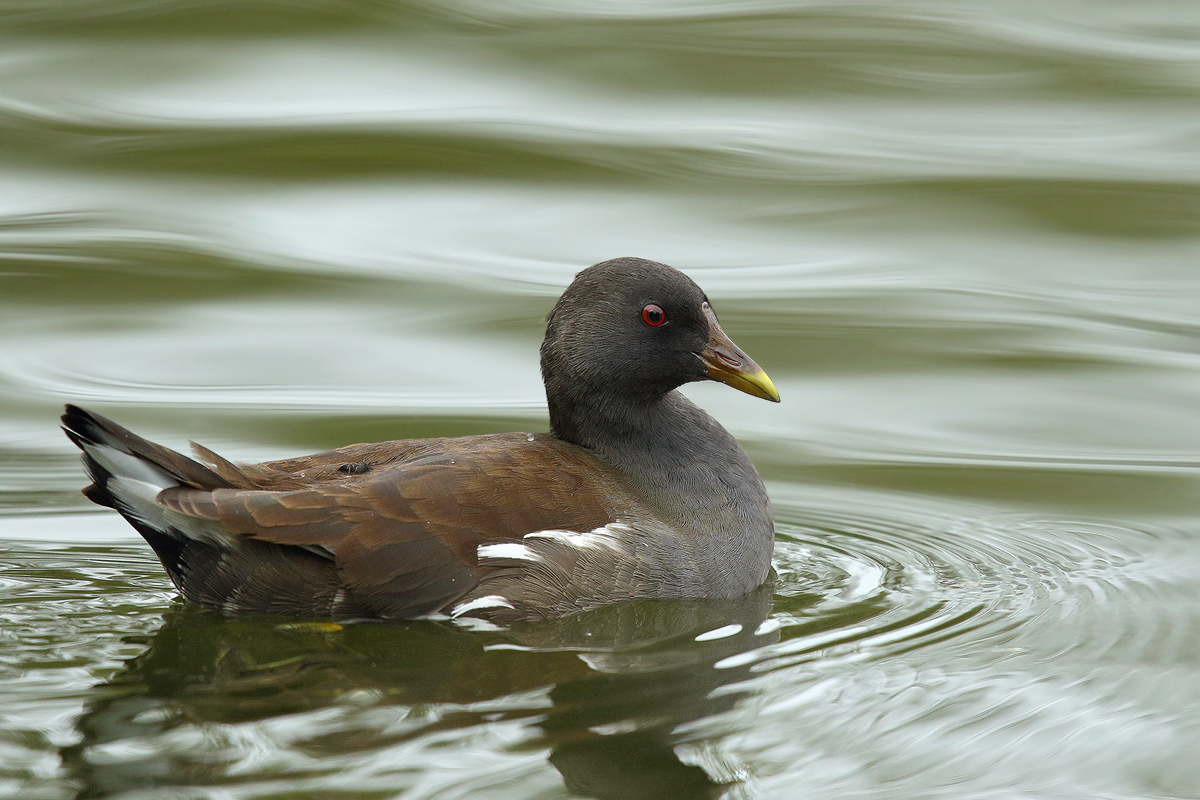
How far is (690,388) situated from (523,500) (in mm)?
2899

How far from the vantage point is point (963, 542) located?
236 inches

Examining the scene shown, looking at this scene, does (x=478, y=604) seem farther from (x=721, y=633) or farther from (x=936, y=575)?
(x=936, y=575)

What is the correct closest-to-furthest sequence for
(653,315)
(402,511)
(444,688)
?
(444,688) → (402,511) → (653,315)

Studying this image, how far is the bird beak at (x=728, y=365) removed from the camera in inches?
222

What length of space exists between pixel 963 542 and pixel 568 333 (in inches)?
Answer: 67.2

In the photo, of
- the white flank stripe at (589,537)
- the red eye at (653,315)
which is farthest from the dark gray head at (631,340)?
the white flank stripe at (589,537)

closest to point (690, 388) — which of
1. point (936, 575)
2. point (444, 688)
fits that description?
point (936, 575)

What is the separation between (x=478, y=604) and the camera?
498 centimetres

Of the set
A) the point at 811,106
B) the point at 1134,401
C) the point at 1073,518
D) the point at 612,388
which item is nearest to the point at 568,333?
the point at 612,388

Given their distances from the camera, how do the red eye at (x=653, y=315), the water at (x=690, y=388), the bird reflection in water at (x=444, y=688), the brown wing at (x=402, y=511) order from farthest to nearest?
the red eye at (x=653, y=315), the brown wing at (x=402, y=511), the water at (x=690, y=388), the bird reflection in water at (x=444, y=688)

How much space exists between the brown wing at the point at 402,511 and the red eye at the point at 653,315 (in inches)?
26.0

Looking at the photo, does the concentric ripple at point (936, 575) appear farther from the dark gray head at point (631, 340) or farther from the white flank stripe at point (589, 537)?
the dark gray head at point (631, 340)

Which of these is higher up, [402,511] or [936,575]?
[402,511]

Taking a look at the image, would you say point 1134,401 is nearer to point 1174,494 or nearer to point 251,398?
point 1174,494
